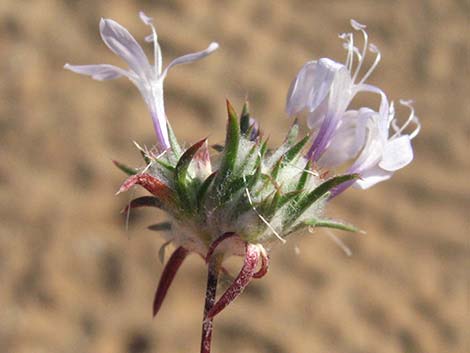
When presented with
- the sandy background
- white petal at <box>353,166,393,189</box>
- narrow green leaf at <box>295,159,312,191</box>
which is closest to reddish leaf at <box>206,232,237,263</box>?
narrow green leaf at <box>295,159,312,191</box>

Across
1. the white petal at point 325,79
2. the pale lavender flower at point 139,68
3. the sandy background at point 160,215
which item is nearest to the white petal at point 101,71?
the pale lavender flower at point 139,68

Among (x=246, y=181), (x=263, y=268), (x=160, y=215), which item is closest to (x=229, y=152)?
(x=246, y=181)

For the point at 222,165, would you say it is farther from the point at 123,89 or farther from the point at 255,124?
the point at 123,89

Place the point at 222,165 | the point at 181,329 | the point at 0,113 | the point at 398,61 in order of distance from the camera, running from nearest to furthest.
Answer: the point at 222,165, the point at 181,329, the point at 0,113, the point at 398,61

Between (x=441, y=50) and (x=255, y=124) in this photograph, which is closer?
(x=255, y=124)

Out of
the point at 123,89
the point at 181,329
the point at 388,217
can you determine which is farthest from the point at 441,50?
the point at 181,329

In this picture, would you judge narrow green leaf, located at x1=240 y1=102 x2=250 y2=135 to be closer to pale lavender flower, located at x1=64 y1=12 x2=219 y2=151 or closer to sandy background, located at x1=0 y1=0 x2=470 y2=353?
pale lavender flower, located at x1=64 y1=12 x2=219 y2=151

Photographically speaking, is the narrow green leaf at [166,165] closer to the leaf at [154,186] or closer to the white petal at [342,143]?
the leaf at [154,186]
